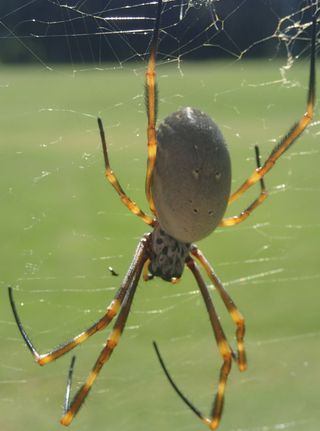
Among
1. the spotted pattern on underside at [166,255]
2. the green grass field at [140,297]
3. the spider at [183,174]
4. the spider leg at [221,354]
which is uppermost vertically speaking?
the spider at [183,174]

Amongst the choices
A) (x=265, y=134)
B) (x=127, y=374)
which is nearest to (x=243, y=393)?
(x=127, y=374)

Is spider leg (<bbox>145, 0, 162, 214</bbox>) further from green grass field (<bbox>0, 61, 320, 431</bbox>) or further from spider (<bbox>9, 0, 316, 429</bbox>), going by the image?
green grass field (<bbox>0, 61, 320, 431</bbox>)

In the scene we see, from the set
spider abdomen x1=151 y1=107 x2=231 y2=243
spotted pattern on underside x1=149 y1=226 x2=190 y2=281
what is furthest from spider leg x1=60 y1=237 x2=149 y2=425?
spider abdomen x1=151 y1=107 x2=231 y2=243

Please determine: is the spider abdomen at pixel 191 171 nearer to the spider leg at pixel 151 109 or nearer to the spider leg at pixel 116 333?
the spider leg at pixel 151 109

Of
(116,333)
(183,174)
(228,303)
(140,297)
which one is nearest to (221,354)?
(228,303)

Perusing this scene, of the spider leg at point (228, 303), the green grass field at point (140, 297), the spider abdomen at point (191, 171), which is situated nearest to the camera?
the spider abdomen at point (191, 171)

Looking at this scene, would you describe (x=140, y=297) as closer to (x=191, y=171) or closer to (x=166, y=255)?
(x=166, y=255)

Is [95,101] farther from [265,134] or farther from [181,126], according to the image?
[181,126]

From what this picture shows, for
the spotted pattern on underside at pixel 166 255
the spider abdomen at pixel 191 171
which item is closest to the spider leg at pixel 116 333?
the spotted pattern on underside at pixel 166 255
